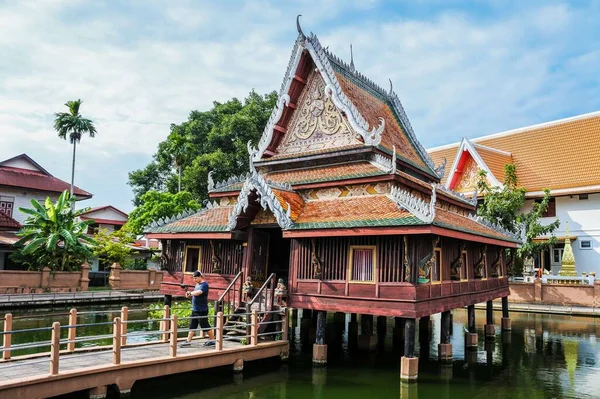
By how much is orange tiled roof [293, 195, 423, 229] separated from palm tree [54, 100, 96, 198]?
3245cm

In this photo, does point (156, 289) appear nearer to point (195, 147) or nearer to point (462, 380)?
point (195, 147)

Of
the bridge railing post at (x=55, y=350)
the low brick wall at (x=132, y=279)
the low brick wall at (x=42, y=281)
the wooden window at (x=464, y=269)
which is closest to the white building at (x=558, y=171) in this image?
the wooden window at (x=464, y=269)

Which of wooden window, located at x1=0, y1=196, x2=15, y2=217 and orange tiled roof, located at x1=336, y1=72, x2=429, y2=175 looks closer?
orange tiled roof, located at x1=336, y1=72, x2=429, y2=175

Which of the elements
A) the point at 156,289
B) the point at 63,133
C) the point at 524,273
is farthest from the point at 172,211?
the point at 524,273

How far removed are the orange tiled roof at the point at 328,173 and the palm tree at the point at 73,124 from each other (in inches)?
1181

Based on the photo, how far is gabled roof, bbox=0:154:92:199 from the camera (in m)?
34.9

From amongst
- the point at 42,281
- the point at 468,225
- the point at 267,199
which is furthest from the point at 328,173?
the point at 42,281

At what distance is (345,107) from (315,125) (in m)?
1.44

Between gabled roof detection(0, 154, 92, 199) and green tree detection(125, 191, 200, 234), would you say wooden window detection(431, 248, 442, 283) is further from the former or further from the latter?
gabled roof detection(0, 154, 92, 199)

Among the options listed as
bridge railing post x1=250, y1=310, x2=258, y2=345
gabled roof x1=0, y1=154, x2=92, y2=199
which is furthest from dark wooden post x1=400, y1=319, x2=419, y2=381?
gabled roof x1=0, y1=154, x2=92, y2=199

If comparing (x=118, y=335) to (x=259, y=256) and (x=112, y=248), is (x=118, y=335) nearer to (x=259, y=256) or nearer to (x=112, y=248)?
(x=259, y=256)

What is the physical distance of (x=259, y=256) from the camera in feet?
46.8

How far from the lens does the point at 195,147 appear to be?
42.8 meters

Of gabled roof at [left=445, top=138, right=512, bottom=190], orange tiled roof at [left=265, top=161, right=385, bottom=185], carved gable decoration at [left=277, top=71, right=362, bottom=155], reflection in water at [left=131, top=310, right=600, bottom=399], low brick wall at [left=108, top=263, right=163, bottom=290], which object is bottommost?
reflection in water at [left=131, top=310, right=600, bottom=399]
